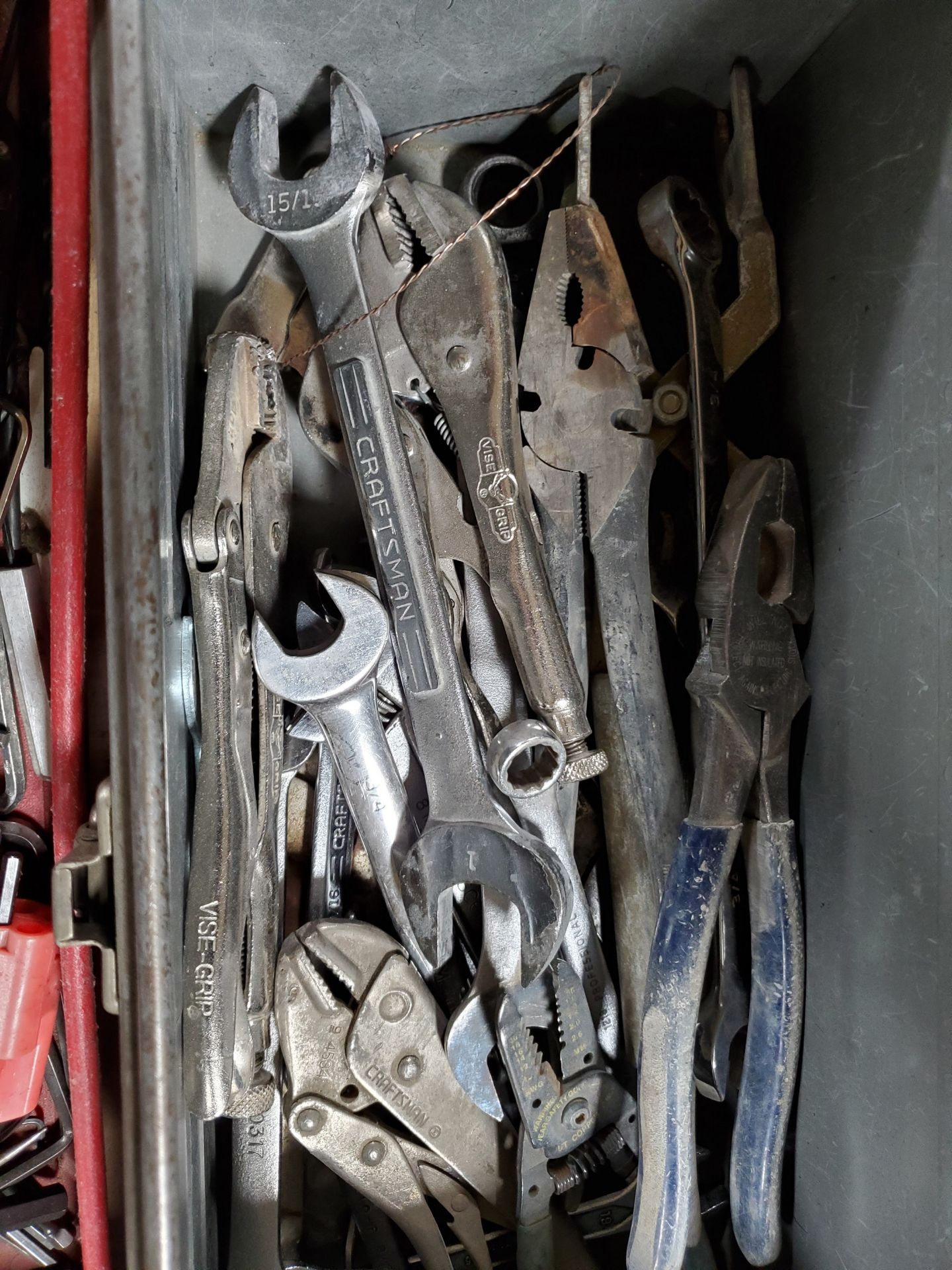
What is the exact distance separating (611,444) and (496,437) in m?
0.12

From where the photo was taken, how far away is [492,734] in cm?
81

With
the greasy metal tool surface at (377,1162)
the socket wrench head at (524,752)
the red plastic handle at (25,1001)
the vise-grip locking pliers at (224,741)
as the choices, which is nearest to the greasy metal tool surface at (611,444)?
the socket wrench head at (524,752)

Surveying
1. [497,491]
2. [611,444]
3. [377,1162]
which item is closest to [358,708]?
[497,491]

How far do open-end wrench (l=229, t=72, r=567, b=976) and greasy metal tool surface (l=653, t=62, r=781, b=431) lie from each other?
26 centimetres

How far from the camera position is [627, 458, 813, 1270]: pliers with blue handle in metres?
0.77

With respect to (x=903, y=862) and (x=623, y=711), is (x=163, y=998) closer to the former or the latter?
(x=623, y=711)

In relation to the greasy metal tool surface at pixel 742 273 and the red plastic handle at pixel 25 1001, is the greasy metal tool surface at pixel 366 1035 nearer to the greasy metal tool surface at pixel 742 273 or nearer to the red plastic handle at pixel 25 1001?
the red plastic handle at pixel 25 1001

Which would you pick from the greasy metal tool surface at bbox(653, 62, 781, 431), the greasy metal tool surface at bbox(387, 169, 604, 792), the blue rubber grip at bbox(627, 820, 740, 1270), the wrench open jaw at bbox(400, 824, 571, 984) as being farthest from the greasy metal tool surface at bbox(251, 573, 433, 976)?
the greasy metal tool surface at bbox(653, 62, 781, 431)

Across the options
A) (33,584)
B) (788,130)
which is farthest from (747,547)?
(33,584)

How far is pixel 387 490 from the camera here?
0.78 metres

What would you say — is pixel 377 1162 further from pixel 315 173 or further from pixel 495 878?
pixel 315 173

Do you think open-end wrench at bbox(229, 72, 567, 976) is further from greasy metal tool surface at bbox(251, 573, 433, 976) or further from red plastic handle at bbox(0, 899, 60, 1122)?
red plastic handle at bbox(0, 899, 60, 1122)

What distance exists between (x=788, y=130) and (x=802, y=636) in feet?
1.62

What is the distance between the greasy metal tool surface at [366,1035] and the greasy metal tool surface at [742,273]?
57 cm
